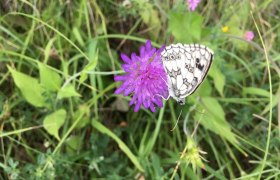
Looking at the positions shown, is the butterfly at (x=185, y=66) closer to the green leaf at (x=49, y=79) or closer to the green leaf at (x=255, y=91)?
the green leaf at (x=49, y=79)

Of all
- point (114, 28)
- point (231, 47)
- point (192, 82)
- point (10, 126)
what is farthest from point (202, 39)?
point (10, 126)

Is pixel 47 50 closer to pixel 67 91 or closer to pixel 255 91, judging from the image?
pixel 67 91

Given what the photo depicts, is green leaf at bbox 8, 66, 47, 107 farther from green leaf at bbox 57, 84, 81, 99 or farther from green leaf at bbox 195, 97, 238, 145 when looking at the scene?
green leaf at bbox 195, 97, 238, 145

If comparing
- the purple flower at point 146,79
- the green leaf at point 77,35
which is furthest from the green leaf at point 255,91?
the green leaf at point 77,35

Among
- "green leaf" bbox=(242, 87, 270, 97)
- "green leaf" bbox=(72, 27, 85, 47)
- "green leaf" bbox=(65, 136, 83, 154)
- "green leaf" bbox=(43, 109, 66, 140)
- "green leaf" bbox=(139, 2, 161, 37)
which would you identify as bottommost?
"green leaf" bbox=(65, 136, 83, 154)

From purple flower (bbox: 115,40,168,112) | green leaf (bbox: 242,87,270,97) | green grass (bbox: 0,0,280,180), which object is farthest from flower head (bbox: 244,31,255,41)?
purple flower (bbox: 115,40,168,112)

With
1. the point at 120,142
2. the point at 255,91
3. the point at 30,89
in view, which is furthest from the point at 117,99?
the point at 255,91

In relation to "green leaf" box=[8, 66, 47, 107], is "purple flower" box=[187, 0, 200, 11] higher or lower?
higher
